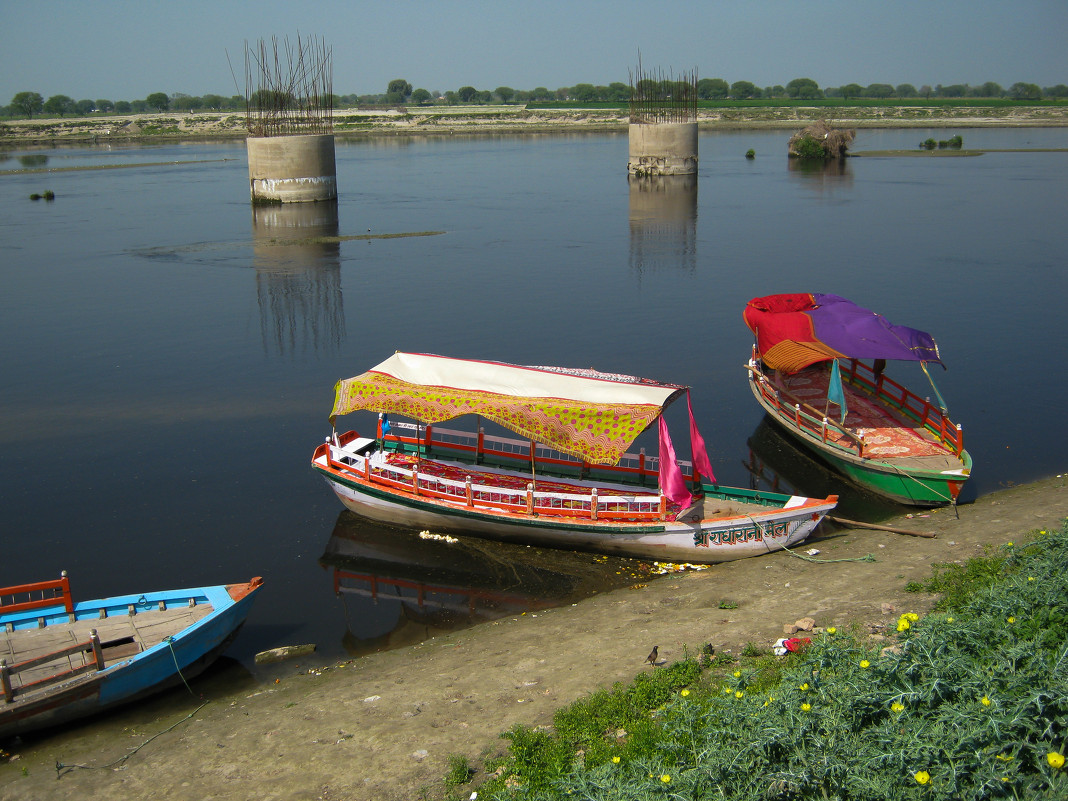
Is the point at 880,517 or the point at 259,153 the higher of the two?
the point at 259,153

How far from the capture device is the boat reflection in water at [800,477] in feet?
61.6

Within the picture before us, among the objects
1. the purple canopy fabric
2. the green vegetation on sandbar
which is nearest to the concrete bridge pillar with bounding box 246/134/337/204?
the purple canopy fabric

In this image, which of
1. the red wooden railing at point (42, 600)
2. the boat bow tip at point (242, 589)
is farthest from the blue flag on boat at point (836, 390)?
the red wooden railing at point (42, 600)

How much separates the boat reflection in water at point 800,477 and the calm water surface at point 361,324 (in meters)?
0.19

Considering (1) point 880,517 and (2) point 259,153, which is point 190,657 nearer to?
(1) point 880,517

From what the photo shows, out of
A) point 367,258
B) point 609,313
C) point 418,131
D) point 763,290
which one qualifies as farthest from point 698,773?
point 418,131

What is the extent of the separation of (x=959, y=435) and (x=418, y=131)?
16332cm

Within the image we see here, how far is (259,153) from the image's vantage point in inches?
2483

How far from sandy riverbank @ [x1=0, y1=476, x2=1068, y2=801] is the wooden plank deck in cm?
87

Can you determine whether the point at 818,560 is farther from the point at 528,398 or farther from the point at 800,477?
the point at 528,398

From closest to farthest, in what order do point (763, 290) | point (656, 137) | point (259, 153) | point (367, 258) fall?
point (763, 290), point (367, 258), point (259, 153), point (656, 137)

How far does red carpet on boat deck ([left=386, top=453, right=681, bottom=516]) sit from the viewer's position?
18016 mm

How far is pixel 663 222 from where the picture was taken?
58094 millimetres

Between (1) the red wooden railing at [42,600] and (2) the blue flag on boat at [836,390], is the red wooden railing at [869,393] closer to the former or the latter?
(2) the blue flag on boat at [836,390]
